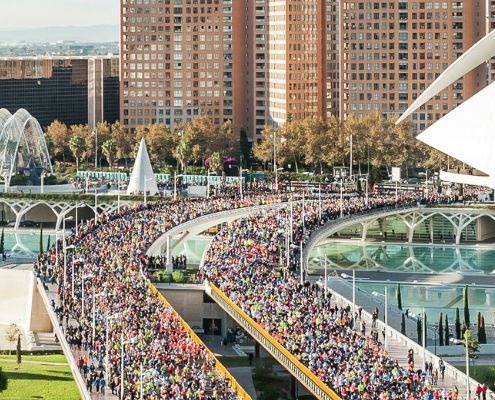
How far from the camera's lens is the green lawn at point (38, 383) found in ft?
195

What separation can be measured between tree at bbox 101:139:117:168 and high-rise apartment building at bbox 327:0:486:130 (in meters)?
23.4

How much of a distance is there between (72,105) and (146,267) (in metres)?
121

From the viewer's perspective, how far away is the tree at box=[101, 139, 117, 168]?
156 metres

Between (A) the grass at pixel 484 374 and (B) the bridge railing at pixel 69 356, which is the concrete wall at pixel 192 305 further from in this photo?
(A) the grass at pixel 484 374

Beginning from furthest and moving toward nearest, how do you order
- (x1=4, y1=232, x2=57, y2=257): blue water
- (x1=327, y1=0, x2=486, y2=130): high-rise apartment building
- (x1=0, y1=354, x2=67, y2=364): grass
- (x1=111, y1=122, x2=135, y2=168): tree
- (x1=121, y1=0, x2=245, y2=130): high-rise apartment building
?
(x1=121, y1=0, x2=245, y2=130): high-rise apartment building, (x1=327, y1=0, x2=486, y2=130): high-rise apartment building, (x1=111, y1=122, x2=135, y2=168): tree, (x1=4, y1=232, x2=57, y2=257): blue water, (x1=0, y1=354, x2=67, y2=364): grass

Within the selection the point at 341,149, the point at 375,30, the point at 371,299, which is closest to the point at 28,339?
the point at 371,299

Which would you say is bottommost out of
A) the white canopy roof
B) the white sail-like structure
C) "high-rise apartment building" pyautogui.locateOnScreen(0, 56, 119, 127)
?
the white sail-like structure

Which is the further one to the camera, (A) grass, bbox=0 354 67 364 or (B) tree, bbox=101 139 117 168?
(B) tree, bbox=101 139 117 168

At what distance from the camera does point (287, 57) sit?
6467 inches

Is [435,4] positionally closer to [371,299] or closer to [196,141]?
[196,141]

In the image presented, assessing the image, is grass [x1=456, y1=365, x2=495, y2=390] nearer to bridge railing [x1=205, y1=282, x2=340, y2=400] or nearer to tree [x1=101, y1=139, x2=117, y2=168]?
bridge railing [x1=205, y1=282, x2=340, y2=400]

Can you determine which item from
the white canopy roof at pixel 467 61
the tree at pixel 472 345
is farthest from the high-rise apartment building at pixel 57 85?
the tree at pixel 472 345

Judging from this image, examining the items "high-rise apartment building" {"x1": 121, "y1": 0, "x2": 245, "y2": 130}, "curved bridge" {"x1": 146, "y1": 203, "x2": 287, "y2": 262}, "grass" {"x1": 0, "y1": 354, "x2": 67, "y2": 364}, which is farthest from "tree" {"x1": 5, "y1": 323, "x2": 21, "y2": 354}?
"high-rise apartment building" {"x1": 121, "y1": 0, "x2": 245, "y2": 130}

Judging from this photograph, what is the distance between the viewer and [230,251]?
78062mm
